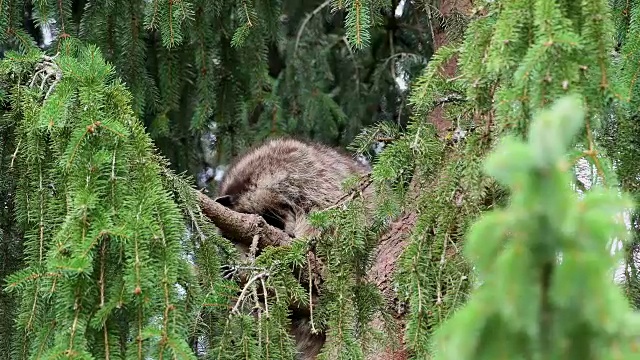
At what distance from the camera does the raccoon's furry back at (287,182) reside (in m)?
4.31

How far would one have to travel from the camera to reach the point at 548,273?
4.14 ft

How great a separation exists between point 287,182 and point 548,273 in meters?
3.15

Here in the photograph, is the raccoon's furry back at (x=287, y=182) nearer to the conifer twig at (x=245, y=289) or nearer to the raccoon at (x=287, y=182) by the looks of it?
the raccoon at (x=287, y=182)

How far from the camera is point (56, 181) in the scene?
8.23 ft

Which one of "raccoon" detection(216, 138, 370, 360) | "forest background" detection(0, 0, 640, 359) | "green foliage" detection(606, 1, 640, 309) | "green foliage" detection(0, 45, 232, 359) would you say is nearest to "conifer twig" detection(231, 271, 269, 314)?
"forest background" detection(0, 0, 640, 359)

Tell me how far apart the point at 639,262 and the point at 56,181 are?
5.42ft

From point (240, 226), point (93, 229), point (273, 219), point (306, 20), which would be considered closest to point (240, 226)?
point (240, 226)

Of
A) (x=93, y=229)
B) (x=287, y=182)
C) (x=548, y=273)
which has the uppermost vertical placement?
(x=548, y=273)

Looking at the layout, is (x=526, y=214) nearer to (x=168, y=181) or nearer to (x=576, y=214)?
(x=576, y=214)

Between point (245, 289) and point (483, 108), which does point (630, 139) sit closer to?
point (483, 108)

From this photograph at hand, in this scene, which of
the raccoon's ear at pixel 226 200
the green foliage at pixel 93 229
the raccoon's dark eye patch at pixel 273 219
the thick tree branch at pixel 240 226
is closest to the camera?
the green foliage at pixel 93 229

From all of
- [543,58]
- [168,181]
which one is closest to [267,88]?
[168,181]

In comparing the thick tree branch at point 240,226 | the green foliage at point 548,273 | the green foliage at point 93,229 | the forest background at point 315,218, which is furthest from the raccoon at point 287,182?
the green foliage at point 548,273

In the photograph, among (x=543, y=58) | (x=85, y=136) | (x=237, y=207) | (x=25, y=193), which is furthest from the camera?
(x=237, y=207)
